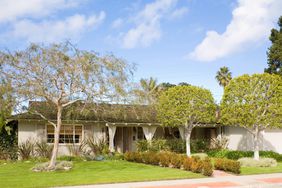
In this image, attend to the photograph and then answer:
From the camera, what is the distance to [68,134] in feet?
80.9

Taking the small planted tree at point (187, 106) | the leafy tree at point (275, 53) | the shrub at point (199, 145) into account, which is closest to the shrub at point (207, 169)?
the small planted tree at point (187, 106)

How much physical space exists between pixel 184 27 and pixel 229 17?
122 inches

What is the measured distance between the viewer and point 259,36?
18672 mm

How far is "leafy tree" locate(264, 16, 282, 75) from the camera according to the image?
34.1 meters

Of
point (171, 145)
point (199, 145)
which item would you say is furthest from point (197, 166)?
point (199, 145)

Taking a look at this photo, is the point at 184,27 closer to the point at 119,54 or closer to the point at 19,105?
the point at 119,54

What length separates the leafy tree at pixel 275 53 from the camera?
112 feet

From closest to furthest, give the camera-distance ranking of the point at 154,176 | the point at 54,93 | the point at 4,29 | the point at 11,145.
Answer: the point at 154,176
the point at 4,29
the point at 54,93
the point at 11,145

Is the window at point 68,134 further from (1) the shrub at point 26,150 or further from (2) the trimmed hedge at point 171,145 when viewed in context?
(2) the trimmed hedge at point 171,145

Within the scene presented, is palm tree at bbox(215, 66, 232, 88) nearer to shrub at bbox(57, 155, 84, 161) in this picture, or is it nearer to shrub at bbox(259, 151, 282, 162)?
shrub at bbox(259, 151, 282, 162)

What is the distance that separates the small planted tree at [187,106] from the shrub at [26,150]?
877cm

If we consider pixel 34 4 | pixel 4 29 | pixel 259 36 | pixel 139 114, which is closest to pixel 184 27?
pixel 259 36

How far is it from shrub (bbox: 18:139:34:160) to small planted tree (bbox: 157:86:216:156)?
8.77 m

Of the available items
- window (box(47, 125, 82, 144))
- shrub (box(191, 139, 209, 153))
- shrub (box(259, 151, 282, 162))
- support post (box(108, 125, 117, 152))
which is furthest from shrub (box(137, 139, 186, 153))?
shrub (box(259, 151, 282, 162))
